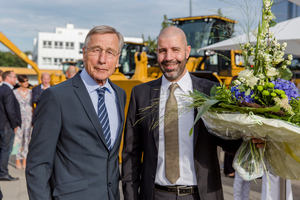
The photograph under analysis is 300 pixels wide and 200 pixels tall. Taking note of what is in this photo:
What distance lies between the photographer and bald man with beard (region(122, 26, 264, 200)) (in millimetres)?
2137

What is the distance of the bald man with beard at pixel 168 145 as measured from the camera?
2137 millimetres

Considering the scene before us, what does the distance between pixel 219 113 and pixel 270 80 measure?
0.40 metres

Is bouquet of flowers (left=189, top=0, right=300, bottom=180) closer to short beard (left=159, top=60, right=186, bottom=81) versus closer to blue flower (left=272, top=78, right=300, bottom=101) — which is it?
blue flower (left=272, top=78, right=300, bottom=101)

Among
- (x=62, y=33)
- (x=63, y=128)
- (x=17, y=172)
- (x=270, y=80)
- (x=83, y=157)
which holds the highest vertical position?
(x=62, y=33)

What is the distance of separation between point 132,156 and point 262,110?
3.76ft

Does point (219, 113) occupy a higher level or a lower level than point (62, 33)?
lower

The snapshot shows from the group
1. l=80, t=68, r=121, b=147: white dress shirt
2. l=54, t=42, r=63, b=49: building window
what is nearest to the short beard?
l=80, t=68, r=121, b=147: white dress shirt

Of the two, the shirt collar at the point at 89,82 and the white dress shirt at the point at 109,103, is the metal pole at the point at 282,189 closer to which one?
the white dress shirt at the point at 109,103

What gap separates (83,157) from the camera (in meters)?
1.89

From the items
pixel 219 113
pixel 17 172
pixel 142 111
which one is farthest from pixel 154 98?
pixel 17 172

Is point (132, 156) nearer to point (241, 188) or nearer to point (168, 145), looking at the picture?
point (168, 145)

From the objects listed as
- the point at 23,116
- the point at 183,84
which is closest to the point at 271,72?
the point at 183,84

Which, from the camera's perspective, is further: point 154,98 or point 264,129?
point 154,98

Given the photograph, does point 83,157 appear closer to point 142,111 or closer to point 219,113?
point 142,111
